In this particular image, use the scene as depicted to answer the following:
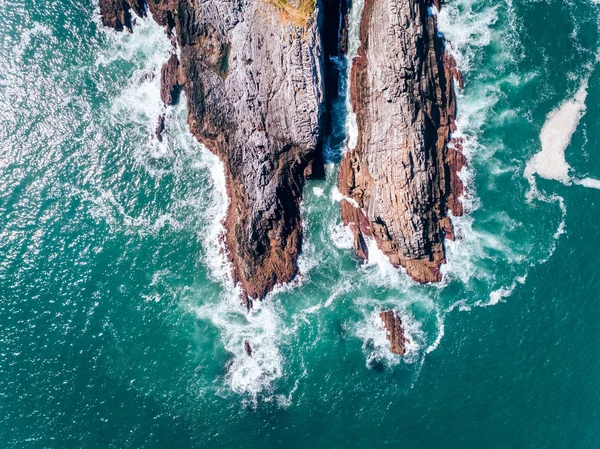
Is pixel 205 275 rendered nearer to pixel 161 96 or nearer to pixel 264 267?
pixel 264 267

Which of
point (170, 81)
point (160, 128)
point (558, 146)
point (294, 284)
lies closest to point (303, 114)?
point (170, 81)

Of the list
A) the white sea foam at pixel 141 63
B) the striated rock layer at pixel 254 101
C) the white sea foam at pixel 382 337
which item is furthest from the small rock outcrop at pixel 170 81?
the white sea foam at pixel 382 337

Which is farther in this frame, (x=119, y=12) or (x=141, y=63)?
(x=141, y=63)

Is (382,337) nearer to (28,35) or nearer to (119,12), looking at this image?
(119,12)

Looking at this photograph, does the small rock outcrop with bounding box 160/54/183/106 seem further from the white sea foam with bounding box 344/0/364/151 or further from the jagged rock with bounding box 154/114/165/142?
the white sea foam with bounding box 344/0/364/151

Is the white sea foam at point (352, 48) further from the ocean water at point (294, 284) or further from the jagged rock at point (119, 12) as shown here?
the jagged rock at point (119, 12)

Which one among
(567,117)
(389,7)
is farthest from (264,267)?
(567,117)
